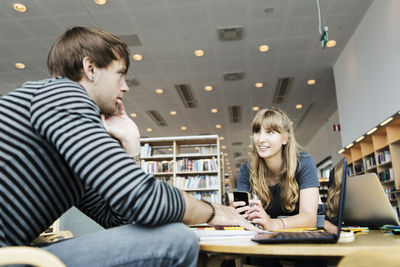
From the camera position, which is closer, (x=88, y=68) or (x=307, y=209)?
(x=88, y=68)

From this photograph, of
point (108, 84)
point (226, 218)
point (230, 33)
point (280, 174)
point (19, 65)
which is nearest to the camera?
point (226, 218)

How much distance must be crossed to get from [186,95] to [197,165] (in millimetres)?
3070

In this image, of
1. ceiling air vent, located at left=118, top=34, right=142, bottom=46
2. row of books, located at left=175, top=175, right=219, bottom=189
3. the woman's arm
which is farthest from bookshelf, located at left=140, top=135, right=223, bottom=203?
the woman's arm

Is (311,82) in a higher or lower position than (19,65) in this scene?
lower

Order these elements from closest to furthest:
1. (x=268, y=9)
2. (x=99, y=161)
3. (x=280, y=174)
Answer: (x=99, y=161) < (x=280, y=174) < (x=268, y=9)

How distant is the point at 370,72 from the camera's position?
5.17m

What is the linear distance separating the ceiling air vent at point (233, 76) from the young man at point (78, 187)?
665 cm

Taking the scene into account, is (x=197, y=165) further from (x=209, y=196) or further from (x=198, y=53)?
(x=198, y=53)

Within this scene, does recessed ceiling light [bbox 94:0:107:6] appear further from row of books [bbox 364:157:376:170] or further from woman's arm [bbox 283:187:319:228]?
row of books [bbox 364:157:376:170]

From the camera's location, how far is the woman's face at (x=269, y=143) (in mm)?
2006

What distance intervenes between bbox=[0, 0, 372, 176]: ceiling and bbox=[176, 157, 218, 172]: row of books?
2.23 meters

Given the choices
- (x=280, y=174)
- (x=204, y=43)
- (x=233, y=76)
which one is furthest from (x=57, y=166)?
(x=233, y=76)

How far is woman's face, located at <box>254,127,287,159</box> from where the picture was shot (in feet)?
6.58

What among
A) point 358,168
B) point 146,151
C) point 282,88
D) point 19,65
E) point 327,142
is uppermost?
point 19,65
